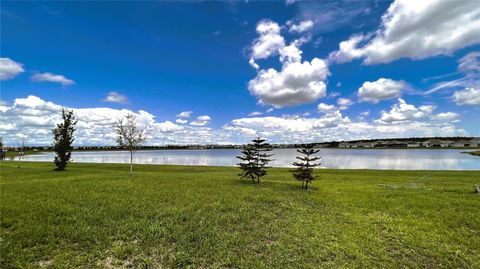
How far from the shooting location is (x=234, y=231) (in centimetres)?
988

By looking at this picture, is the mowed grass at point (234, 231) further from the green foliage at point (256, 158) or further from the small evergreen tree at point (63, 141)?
→ the small evergreen tree at point (63, 141)

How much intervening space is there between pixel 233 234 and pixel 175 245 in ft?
6.90

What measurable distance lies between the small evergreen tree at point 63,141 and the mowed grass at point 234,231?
2581 centimetres

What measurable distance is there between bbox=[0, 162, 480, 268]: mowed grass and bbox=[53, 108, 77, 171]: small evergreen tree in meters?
25.8

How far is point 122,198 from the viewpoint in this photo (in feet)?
47.4

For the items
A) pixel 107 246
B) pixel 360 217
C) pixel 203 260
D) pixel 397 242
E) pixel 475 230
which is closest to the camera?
pixel 203 260

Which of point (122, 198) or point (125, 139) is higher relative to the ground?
point (125, 139)

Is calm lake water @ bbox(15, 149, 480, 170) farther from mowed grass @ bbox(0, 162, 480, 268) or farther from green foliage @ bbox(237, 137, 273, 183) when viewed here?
mowed grass @ bbox(0, 162, 480, 268)

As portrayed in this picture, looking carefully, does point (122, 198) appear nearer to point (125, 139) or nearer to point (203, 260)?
point (203, 260)

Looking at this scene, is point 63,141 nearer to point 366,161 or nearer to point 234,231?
point 234,231

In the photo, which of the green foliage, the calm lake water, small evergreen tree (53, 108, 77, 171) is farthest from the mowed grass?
the calm lake water

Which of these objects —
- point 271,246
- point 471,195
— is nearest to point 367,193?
point 471,195

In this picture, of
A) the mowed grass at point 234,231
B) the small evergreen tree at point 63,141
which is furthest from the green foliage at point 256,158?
the small evergreen tree at point 63,141

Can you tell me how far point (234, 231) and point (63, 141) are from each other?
38.9 meters
